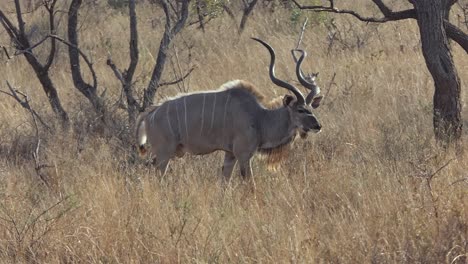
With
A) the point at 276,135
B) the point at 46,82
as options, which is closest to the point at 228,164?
the point at 276,135

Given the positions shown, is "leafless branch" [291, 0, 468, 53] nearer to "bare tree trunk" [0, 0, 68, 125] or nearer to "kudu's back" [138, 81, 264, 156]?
"kudu's back" [138, 81, 264, 156]

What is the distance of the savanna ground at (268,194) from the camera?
473cm

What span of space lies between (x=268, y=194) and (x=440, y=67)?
208 cm

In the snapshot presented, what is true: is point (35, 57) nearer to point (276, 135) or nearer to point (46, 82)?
point (46, 82)

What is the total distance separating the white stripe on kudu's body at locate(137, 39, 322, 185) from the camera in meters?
7.04

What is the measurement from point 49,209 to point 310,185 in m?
1.84

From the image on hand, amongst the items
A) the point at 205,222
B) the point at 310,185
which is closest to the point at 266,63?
the point at 310,185

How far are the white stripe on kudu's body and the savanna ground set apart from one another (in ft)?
0.60

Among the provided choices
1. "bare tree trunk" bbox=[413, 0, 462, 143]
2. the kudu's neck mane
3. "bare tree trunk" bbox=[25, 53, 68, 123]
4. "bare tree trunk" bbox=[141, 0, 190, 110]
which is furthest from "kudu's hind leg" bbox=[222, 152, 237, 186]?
"bare tree trunk" bbox=[25, 53, 68, 123]

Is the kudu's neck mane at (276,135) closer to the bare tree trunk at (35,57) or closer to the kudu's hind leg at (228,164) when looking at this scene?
the kudu's hind leg at (228,164)

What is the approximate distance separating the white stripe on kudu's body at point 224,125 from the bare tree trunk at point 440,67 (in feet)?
3.21

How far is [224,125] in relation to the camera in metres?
7.07

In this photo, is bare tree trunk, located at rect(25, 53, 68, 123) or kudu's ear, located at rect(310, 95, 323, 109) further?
bare tree trunk, located at rect(25, 53, 68, 123)

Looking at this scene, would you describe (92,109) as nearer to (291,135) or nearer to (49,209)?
(291,135)
